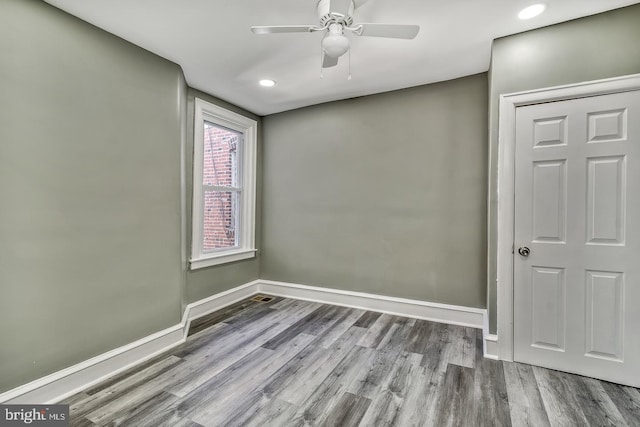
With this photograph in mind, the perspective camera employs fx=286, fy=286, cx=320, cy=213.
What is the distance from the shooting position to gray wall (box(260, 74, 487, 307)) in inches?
119

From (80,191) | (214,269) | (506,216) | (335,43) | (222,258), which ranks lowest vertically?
(214,269)

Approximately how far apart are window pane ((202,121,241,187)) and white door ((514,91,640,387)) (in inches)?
129

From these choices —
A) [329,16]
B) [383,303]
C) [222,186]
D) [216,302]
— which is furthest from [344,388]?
[222,186]

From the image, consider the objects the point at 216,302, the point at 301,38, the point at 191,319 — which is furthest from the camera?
the point at 216,302

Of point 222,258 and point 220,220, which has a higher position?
point 220,220

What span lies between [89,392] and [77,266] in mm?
867

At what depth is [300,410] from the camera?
1802 millimetres

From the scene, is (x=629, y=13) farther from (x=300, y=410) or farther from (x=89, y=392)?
(x=89, y=392)

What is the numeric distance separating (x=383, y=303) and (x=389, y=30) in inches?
110

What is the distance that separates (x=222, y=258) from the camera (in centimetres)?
362

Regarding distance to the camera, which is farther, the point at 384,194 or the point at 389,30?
the point at 384,194

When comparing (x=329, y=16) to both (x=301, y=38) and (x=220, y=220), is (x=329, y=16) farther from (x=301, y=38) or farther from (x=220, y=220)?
(x=220, y=220)

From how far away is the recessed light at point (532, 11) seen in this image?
194cm

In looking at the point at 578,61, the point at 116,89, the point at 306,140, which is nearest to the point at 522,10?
the point at 578,61
